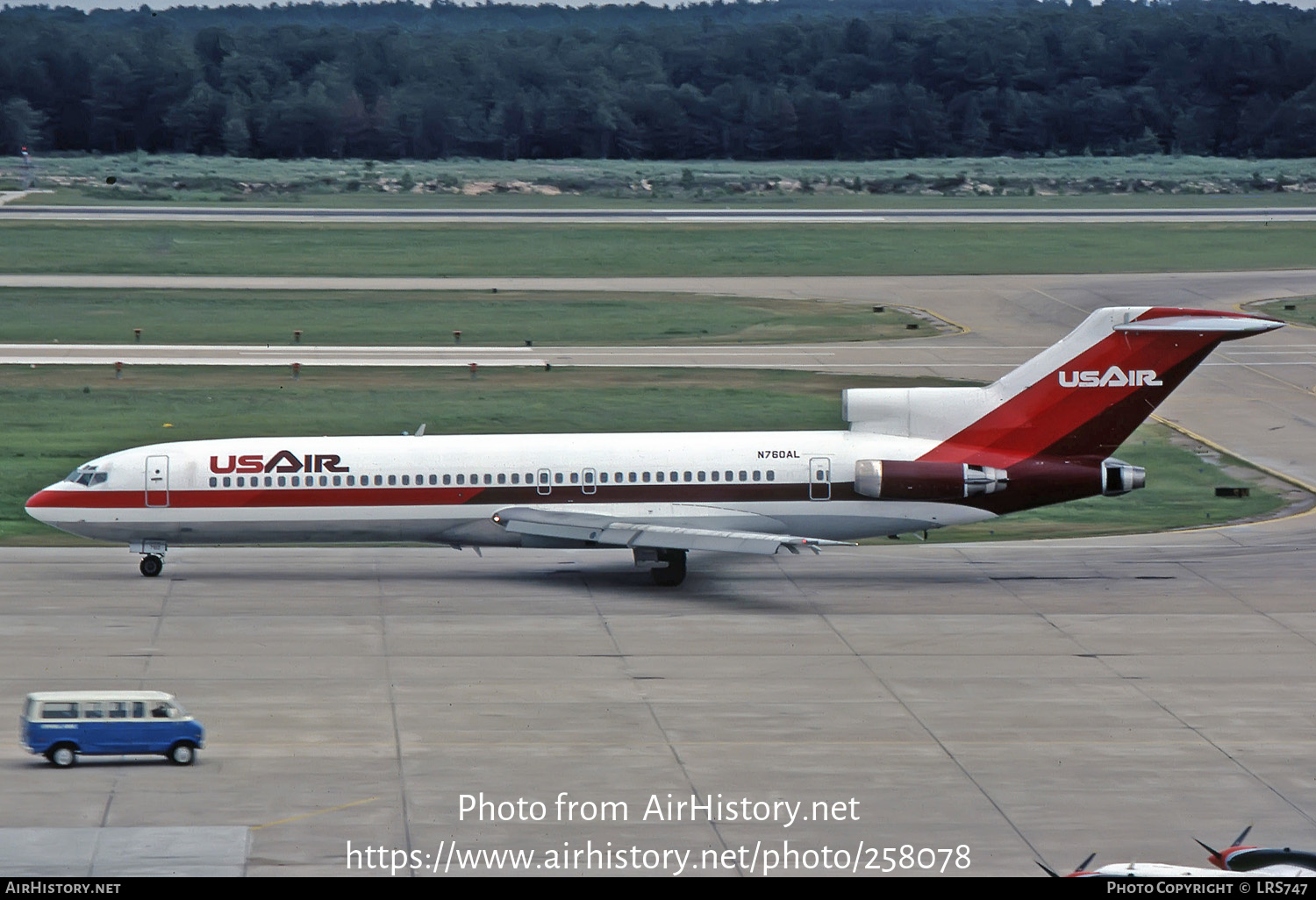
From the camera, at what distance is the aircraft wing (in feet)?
126

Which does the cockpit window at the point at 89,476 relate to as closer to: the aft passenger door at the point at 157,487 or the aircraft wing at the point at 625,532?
the aft passenger door at the point at 157,487

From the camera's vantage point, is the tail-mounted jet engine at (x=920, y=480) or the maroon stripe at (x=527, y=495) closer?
the tail-mounted jet engine at (x=920, y=480)

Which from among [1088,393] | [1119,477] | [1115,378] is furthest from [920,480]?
[1115,378]

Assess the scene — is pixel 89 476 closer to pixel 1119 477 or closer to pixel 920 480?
pixel 920 480

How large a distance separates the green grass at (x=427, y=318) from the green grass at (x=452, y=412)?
9.45 metres

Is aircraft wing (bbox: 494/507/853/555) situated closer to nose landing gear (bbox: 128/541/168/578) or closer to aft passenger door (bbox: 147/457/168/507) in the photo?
aft passenger door (bbox: 147/457/168/507)

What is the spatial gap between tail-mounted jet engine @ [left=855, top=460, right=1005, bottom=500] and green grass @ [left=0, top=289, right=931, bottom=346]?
132 feet

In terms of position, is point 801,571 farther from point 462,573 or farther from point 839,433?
point 462,573

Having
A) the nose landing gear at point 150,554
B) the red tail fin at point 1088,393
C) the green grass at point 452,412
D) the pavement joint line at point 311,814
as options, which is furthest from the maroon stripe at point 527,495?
the pavement joint line at point 311,814

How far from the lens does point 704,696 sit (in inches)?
1232

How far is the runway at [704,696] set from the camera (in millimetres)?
24266

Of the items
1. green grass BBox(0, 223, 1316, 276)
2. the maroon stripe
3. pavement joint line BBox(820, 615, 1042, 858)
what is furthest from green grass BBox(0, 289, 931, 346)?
pavement joint line BBox(820, 615, 1042, 858)

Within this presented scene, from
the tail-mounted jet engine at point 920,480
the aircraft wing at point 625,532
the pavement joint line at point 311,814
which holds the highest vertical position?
the tail-mounted jet engine at point 920,480
